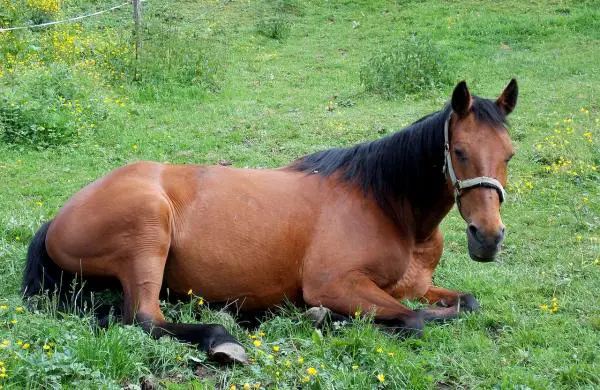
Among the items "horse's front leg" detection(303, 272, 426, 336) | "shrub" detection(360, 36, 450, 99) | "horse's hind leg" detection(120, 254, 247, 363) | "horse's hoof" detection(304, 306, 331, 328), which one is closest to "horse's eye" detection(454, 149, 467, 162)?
"horse's front leg" detection(303, 272, 426, 336)

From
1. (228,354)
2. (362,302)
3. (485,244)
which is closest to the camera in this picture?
(228,354)

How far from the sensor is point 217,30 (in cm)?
1811

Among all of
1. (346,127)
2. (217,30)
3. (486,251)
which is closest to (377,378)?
(486,251)

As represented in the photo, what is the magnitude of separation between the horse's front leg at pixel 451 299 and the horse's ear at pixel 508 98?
53.4 inches

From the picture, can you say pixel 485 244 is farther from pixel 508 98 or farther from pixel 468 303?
pixel 508 98

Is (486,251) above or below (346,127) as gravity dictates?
above

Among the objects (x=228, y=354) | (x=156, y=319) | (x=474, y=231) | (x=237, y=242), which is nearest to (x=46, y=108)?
(x=237, y=242)

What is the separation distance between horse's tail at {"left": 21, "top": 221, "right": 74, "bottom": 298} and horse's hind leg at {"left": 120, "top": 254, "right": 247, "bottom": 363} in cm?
52

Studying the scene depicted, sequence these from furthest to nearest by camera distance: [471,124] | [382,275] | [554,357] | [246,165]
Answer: [246,165]
[382,275]
[471,124]
[554,357]

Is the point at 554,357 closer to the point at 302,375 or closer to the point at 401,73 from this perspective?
the point at 302,375

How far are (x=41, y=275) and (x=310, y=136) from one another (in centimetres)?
563

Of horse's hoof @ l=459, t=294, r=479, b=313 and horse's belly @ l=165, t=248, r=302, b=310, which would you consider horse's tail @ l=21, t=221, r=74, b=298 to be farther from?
horse's hoof @ l=459, t=294, r=479, b=313

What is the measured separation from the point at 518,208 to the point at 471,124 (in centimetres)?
344

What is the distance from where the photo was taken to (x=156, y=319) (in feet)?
14.1
